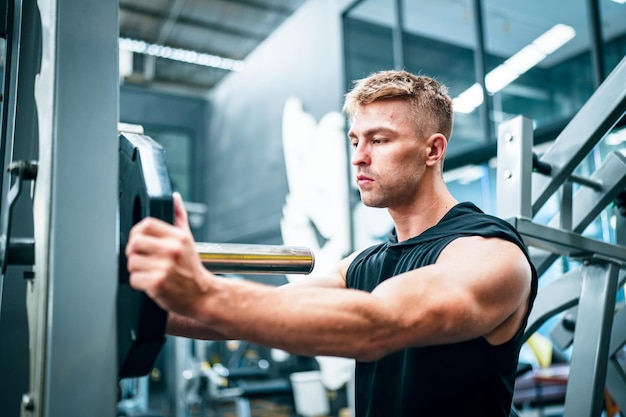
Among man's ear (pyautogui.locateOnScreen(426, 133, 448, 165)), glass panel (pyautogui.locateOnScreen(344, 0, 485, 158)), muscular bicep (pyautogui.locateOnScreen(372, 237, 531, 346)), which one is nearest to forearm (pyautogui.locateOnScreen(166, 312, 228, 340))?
muscular bicep (pyautogui.locateOnScreen(372, 237, 531, 346))

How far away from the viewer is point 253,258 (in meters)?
1.00

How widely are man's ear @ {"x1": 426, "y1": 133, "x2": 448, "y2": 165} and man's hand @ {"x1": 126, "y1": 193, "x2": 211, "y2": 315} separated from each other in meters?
0.83

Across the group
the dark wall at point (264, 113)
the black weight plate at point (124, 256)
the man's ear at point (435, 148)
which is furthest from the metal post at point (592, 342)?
the dark wall at point (264, 113)

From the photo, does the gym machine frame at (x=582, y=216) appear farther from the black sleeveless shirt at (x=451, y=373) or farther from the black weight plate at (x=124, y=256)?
the black weight plate at (x=124, y=256)

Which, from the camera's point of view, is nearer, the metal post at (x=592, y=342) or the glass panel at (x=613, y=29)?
the metal post at (x=592, y=342)

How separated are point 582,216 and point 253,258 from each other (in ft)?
3.78

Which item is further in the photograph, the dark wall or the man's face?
the dark wall

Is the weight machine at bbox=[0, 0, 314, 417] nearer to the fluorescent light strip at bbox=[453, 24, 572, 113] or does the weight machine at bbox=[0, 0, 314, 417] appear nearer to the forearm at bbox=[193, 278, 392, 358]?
the forearm at bbox=[193, 278, 392, 358]

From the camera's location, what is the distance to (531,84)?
17.8ft

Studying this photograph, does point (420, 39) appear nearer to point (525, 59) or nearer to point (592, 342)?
point (525, 59)

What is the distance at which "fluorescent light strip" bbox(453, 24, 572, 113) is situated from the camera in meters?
5.15

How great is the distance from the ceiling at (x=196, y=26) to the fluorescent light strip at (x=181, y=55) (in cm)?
9

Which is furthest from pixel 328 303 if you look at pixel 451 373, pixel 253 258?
pixel 451 373

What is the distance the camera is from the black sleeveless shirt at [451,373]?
114 cm
